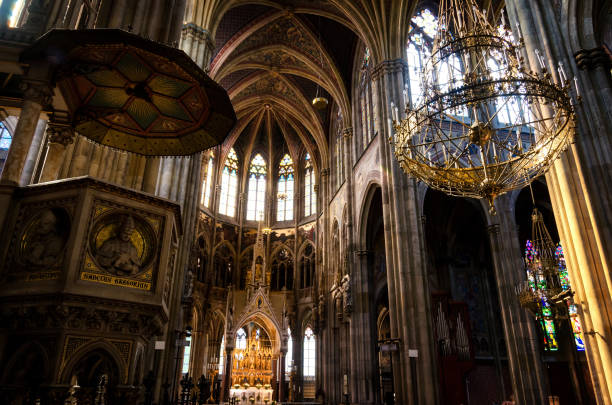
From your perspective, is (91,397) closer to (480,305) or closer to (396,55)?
(396,55)

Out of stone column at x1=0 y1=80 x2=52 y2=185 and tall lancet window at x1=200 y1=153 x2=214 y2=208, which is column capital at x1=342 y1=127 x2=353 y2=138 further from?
stone column at x1=0 y1=80 x2=52 y2=185

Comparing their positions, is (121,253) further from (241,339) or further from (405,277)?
(241,339)

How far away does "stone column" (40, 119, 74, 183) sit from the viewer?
598cm

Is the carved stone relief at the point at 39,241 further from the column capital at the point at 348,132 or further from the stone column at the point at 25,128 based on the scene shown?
the column capital at the point at 348,132

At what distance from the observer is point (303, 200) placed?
88.6 feet

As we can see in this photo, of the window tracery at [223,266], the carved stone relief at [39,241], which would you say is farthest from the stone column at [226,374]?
the carved stone relief at [39,241]

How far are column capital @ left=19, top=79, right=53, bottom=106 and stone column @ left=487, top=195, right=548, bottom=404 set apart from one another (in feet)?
43.7

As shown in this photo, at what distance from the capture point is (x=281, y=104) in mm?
24922

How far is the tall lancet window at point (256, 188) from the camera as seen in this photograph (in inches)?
1072

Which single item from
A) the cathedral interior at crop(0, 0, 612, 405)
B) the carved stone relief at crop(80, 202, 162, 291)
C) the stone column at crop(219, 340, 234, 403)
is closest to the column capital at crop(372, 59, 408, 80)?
the cathedral interior at crop(0, 0, 612, 405)

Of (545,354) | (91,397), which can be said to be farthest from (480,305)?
(91,397)

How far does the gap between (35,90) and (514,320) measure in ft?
44.3

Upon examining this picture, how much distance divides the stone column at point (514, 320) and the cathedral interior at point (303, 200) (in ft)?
0.21

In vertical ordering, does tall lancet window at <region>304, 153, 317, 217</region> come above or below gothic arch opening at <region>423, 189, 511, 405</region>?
above
